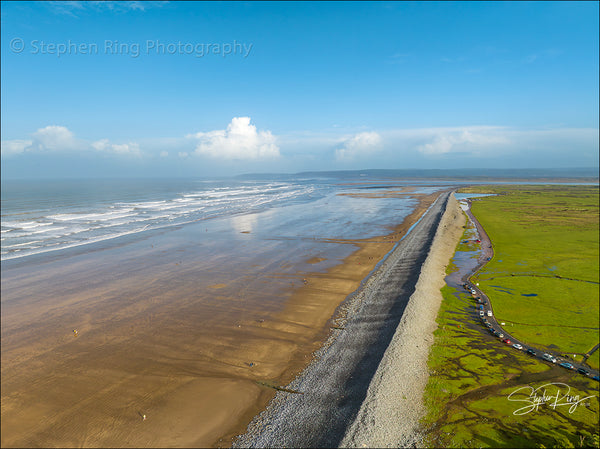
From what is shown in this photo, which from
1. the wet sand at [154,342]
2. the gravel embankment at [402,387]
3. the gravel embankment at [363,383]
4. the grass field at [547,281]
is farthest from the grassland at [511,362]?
the wet sand at [154,342]

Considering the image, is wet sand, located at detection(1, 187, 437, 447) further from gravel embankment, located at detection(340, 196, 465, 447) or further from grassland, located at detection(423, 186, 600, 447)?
grassland, located at detection(423, 186, 600, 447)

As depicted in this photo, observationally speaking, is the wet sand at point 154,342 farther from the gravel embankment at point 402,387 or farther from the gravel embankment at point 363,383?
the gravel embankment at point 402,387

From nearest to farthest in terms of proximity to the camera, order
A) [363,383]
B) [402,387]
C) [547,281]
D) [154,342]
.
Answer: [402,387], [363,383], [154,342], [547,281]

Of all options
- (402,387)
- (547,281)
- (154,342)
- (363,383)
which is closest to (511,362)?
(402,387)

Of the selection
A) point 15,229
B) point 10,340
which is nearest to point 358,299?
point 10,340

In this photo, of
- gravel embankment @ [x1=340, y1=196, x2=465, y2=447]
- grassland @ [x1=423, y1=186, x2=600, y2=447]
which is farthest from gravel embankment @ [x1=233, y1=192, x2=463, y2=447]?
grassland @ [x1=423, y1=186, x2=600, y2=447]

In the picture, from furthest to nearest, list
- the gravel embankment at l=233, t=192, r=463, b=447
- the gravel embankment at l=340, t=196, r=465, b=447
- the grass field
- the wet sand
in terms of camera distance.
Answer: the grass field, the wet sand, the gravel embankment at l=233, t=192, r=463, b=447, the gravel embankment at l=340, t=196, r=465, b=447

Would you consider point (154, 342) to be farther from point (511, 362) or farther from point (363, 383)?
point (511, 362)
